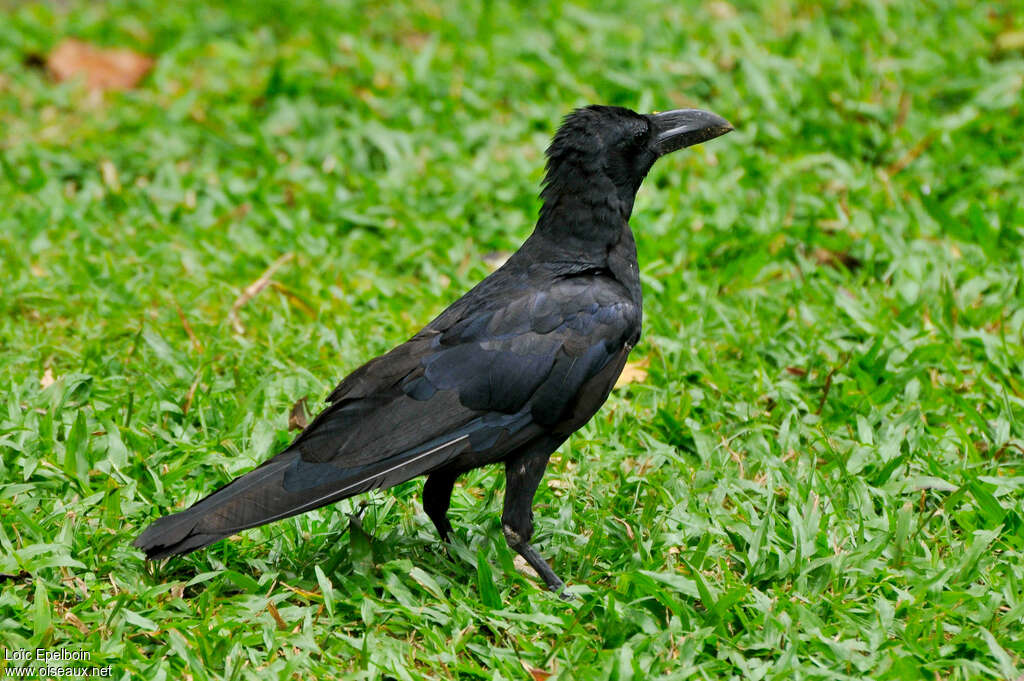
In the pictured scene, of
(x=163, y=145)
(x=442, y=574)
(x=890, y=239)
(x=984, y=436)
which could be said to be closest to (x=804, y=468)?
(x=984, y=436)

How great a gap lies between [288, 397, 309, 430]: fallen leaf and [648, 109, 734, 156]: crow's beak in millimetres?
1642

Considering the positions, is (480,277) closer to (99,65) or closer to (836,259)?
(836,259)

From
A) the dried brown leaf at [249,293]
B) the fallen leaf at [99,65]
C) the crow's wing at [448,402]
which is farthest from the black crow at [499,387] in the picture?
the fallen leaf at [99,65]

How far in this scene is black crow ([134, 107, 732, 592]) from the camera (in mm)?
Answer: 3633

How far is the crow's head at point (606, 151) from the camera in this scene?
4289mm

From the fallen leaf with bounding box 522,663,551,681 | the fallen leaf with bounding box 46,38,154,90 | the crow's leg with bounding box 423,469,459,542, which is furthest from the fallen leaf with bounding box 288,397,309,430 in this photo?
the fallen leaf with bounding box 46,38,154,90

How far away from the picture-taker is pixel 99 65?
8.03m

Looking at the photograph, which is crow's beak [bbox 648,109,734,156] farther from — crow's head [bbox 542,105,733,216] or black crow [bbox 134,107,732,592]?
black crow [bbox 134,107,732,592]

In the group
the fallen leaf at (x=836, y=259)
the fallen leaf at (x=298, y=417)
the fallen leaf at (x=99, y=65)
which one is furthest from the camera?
the fallen leaf at (x=99, y=65)

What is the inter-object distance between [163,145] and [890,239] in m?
3.95

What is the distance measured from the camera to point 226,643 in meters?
3.44

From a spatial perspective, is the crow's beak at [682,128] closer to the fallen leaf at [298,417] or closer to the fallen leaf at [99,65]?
the fallen leaf at [298,417]

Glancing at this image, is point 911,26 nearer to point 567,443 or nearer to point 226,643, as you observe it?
point 567,443

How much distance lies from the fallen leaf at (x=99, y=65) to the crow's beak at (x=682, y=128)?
4.61m
